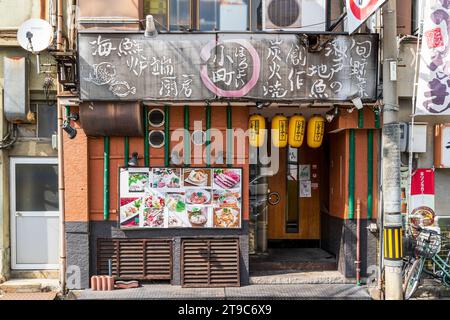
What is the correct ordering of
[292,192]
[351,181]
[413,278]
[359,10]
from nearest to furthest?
[359,10], [413,278], [351,181], [292,192]

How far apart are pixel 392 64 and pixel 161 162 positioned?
4721 mm

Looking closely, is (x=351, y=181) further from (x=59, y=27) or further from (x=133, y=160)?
(x=59, y=27)

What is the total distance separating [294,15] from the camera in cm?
865

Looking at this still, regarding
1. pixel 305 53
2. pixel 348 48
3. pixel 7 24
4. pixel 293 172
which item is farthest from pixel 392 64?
pixel 7 24

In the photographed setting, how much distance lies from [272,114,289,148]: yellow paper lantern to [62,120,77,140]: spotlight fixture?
13.2 ft

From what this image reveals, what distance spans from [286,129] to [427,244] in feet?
11.5

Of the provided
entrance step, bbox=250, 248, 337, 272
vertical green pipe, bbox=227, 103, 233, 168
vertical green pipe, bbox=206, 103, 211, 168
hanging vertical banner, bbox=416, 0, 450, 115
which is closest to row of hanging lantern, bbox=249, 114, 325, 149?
vertical green pipe, bbox=227, 103, 233, 168

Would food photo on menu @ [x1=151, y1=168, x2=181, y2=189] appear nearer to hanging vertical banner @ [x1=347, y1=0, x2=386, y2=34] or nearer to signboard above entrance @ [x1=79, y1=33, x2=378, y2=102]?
signboard above entrance @ [x1=79, y1=33, x2=378, y2=102]

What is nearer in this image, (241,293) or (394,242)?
(394,242)

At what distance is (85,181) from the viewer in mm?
8695

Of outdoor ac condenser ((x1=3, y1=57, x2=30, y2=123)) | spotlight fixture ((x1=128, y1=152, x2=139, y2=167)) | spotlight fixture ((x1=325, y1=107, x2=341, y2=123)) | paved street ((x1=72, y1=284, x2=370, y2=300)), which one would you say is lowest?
paved street ((x1=72, y1=284, x2=370, y2=300))

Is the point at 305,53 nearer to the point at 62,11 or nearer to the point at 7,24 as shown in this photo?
the point at 62,11

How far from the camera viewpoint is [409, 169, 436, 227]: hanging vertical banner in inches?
353

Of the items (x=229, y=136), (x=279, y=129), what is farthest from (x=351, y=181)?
(x=229, y=136)
